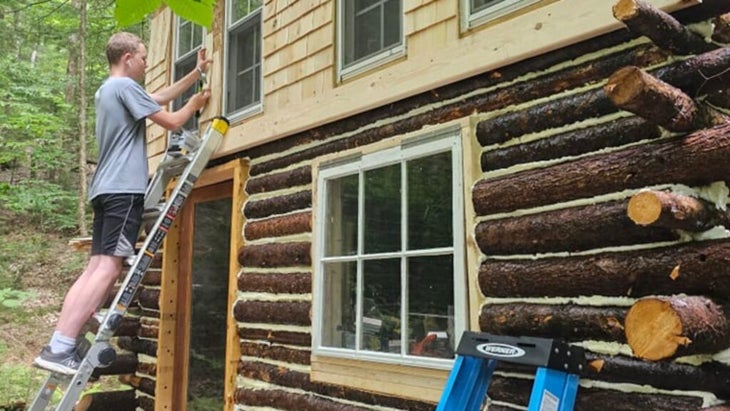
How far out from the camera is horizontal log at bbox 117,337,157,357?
5.64 meters

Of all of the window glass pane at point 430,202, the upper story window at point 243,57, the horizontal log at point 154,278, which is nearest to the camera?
the window glass pane at point 430,202

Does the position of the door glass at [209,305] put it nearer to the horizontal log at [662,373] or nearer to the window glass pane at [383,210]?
the window glass pane at [383,210]

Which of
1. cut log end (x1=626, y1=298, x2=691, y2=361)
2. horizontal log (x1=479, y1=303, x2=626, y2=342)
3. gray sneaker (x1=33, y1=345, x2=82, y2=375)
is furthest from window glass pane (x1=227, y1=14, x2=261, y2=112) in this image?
cut log end (x1=626, y1=298, x2=691, y2=361)

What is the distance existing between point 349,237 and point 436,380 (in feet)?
3.64

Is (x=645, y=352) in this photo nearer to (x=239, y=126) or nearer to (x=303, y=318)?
(x=303, y=318)

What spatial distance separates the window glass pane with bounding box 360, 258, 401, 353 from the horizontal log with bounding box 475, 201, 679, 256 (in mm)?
651

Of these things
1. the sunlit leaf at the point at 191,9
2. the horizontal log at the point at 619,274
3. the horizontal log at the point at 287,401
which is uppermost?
the sunlit leaf at the point at 191,9

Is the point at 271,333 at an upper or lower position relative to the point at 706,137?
lower

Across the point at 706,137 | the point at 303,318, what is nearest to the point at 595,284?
the point at 706,137

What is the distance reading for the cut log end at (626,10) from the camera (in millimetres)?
1955

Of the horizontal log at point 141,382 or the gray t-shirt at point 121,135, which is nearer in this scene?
the gray t-shirt at point 121,135

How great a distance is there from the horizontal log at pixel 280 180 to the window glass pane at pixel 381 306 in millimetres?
952

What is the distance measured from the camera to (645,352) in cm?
190

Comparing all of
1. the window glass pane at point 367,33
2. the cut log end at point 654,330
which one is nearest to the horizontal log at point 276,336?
the window glass pane at point 367,33
